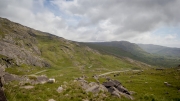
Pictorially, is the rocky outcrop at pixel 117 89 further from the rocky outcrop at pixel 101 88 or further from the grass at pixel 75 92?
the grass at pixel 75 92

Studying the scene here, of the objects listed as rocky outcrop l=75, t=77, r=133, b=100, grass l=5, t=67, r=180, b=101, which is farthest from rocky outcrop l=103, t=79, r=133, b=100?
grass l=5, t=67, r=180, b=101

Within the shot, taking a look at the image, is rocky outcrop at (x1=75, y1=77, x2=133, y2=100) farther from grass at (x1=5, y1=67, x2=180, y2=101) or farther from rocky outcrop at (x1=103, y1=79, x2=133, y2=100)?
grass at (x1=5, y1=67, x2=180, y2=101)

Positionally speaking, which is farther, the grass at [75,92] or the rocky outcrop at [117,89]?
the rocky outcrop at [117,89]

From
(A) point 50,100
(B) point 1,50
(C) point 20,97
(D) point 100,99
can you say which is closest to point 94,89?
(D) point 100,99

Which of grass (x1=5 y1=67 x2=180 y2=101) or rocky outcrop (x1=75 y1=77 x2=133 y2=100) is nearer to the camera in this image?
grass (x1=5 y1=67 x2=180 y2=101)

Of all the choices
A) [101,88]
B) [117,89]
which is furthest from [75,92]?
[117,89]

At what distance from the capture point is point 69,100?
1773cm

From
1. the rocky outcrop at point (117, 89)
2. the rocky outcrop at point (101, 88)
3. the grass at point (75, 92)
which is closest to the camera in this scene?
the grass at point (75, 92)

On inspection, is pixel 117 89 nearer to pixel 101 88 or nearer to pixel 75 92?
pixel 101 88

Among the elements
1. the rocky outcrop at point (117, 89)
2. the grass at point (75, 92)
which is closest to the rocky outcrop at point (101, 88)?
the rocky outcrop at point (117, 89)

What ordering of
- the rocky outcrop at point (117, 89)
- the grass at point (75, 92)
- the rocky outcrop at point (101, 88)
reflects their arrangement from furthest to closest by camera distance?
the rocky outcrop at point (117, 89) < the rocky outcrop at point (101, 88) < the grass at point (75, 92)

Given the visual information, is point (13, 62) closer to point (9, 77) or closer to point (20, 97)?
point (9, 77)

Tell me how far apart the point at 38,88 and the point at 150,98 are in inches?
844

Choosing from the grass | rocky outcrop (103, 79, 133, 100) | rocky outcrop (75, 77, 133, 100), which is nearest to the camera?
the grass
